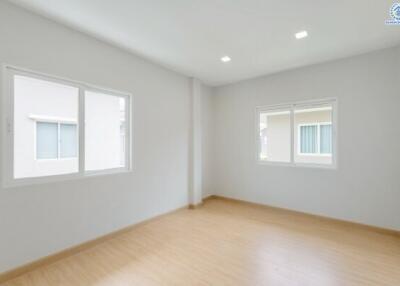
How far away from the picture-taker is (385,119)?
3.00 m

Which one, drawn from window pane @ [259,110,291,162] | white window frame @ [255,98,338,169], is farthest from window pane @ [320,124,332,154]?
window pane @ [259,110,291,162]

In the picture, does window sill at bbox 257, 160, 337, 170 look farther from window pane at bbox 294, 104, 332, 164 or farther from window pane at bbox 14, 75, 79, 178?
window pane at bbox 14, 75, 79, 178

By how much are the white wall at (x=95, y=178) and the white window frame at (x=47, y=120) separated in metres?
0.07

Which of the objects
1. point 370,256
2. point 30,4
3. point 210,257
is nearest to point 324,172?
point 370,256

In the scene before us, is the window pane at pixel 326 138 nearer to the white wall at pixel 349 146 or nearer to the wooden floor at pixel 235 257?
the white wall at pixel 349 146

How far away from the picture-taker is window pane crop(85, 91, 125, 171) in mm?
2801

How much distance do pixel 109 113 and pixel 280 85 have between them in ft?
10.9

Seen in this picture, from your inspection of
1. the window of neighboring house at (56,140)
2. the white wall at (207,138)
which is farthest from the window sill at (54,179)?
the white wall at (207,138)

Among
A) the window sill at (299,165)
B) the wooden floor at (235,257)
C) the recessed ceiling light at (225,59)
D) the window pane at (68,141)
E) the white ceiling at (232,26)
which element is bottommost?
the wooden floor at (235,257)

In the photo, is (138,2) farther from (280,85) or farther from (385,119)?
(385,119)

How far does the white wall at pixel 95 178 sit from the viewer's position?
207 centimetres

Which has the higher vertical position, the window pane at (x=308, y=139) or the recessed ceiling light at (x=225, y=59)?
the recessed ceiling light at (x=225, y=59)

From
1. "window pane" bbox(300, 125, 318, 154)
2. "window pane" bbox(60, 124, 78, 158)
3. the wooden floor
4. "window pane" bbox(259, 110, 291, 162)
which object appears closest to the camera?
the wooden floor

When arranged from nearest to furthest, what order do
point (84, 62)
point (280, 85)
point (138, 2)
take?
1. point (138, 2)
2. point (84, 62)
3. point (280, 85)
